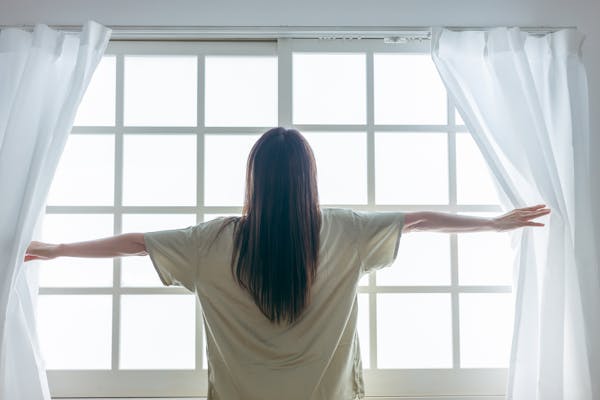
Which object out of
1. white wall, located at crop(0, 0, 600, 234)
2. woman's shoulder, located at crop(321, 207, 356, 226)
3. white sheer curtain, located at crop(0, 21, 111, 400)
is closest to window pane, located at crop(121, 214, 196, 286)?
white sheer curtain, located at crop(0, 21, 111, 400)

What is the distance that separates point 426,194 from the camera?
184 centimetres

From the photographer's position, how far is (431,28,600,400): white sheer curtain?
1.58m

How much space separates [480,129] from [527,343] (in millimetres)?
721

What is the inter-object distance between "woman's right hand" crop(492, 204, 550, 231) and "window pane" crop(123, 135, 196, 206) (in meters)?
1.05

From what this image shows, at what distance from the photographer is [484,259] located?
1.83m

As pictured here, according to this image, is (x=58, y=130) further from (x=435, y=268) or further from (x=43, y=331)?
(x=435, y=268)

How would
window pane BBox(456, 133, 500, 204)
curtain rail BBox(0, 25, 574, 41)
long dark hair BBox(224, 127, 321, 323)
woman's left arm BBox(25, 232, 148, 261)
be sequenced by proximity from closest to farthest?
long dark hair BBox(224, 127, 321, 323) < woman's left arm BBox(25, 232, 148, 261) < curtain rail BBox(0, 25, 574, 41) < window pane BBox(456, 133, 500, 204)

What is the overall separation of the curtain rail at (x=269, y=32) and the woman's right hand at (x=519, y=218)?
66 cm

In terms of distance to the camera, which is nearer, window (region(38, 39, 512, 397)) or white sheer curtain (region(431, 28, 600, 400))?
white sheer curtain (region(431, 28, 600, 400))

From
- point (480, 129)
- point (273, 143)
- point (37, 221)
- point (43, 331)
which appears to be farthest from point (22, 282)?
point (480, 129)

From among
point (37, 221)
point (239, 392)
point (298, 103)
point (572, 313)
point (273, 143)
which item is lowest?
point (239, 392)

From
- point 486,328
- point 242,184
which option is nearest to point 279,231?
point 242,184

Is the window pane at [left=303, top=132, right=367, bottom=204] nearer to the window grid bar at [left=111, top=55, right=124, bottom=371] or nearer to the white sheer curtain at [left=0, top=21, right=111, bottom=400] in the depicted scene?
the window grid bar at [left=111, top=55, right=124, bottom=371]

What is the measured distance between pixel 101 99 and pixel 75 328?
855mm
